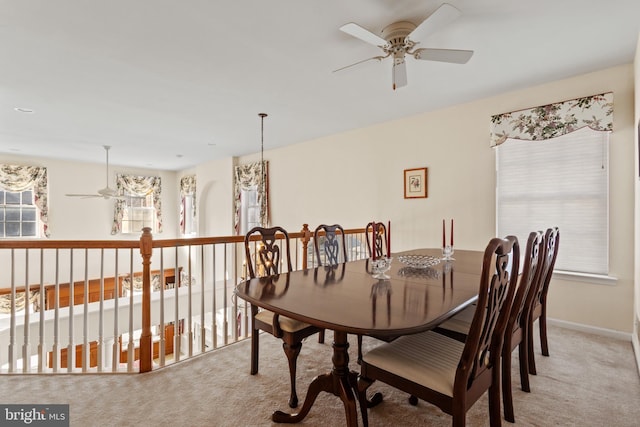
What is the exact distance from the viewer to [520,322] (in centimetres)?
182

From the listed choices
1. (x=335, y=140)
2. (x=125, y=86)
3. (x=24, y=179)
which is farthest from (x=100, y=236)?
(x=335, y=140)

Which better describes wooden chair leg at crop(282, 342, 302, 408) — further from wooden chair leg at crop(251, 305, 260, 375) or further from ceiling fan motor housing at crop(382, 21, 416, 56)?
ceiling fan motor housing at crop(382, 21, 416, 56)

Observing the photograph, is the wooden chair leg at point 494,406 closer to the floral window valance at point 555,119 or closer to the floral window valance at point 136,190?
the floral window valance at point 555,119

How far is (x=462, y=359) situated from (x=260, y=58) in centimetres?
255

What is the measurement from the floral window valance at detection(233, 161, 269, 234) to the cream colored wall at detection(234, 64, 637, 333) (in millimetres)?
160

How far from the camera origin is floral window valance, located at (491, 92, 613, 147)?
277 centimetres

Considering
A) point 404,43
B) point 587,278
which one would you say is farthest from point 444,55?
point 587,278

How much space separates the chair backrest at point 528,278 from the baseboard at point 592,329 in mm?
1718

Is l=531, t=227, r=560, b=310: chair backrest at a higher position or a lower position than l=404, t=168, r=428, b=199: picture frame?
lower

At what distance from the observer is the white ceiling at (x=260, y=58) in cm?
200

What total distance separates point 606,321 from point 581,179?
51.7 inches

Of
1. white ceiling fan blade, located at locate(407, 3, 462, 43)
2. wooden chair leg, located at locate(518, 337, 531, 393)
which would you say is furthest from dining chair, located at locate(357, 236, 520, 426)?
white ceiling fan blade, located at locate(407, 3, 462, 43)

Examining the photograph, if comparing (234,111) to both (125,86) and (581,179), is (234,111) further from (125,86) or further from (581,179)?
(581,179)

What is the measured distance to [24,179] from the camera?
20.8 feet
